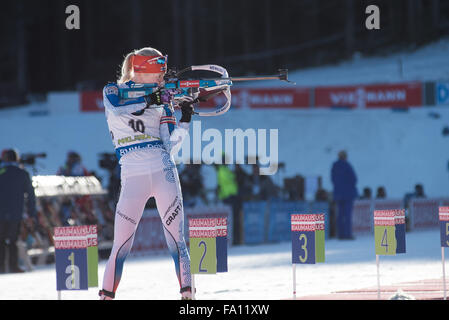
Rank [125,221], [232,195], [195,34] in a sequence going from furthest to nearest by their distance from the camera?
[195,34], [232,195], [125,221]

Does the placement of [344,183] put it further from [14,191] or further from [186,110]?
[186,110]

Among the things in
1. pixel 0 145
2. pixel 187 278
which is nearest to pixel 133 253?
pixel 187 278

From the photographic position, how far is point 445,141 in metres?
37.0

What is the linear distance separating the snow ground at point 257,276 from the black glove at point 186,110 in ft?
8.53

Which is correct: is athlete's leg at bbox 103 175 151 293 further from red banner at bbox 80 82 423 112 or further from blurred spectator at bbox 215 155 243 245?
red banner at bbox 80 82 423 112

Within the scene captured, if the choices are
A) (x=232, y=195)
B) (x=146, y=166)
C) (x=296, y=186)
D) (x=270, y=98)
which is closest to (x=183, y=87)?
(x=146, y=166)


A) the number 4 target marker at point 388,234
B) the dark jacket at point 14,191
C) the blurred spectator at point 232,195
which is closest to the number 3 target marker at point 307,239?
the number 4 target marker at point 388,234

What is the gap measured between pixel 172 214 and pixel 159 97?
90 centimetres

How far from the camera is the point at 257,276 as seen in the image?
12883 mm

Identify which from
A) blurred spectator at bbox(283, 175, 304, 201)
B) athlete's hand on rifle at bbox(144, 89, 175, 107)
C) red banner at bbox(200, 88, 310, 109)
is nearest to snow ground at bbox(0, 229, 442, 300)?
athlete's hand on rifle at bbox(144, 89, 175, 107)

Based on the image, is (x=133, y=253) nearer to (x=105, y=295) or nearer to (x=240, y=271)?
(x=240, y=271)

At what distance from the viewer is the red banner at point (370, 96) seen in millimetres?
37750

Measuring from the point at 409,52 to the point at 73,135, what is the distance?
69.1ft

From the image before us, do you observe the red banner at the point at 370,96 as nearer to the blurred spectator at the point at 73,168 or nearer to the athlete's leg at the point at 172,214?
the blurred spectator at the point at 73,168
